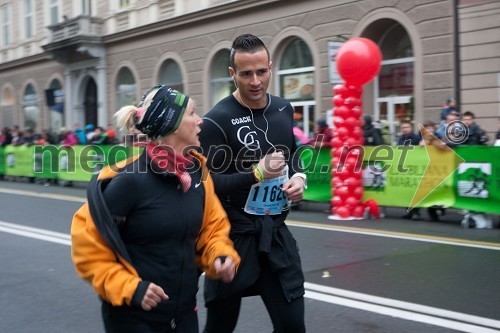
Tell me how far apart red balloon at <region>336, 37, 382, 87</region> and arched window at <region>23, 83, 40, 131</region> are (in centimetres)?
2690

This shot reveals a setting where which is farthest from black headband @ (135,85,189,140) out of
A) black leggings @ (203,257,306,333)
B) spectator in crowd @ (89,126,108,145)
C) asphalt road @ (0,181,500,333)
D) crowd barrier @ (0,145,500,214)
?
spectator in crowd @ (89,126,108,145)

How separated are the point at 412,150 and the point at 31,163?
46.1 ft

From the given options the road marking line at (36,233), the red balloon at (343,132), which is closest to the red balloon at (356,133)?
the red balloon at (343,132)

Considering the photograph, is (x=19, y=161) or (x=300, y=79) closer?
(x=300, y=79)

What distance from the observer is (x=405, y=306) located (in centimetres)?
545

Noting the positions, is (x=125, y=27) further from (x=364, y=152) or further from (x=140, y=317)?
(x=140, y=317)

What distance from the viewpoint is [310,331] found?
4.91 meters

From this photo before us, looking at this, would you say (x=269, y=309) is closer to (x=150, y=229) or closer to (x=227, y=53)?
(x=150, y=229)

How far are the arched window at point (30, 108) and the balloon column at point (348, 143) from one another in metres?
26.4

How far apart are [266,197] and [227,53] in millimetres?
19651

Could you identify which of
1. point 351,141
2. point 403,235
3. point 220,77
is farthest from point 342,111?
point 220,77

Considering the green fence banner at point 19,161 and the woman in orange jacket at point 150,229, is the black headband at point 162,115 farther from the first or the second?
the green fence banner at point 19,161

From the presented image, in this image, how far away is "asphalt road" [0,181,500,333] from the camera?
516 centimetres

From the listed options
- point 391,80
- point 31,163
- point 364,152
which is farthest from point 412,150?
point 31,163
